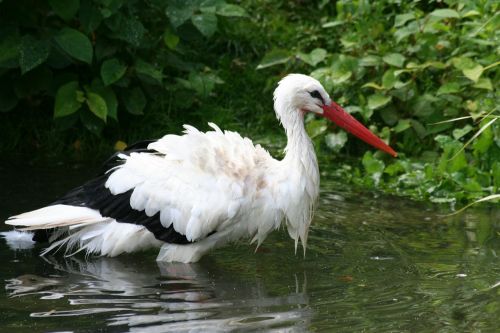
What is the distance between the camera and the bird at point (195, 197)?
5867 millimetres

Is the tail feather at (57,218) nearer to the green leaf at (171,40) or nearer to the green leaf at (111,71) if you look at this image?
the green leaf at (111,71)

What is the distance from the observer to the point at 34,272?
230 inches

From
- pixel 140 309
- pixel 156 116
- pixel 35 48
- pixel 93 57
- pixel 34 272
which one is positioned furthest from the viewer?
pixel 156 116

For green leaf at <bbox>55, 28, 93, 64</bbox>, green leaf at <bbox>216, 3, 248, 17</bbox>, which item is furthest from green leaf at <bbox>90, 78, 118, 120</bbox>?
green leaf at <bbox>216, 3, 248, 17</bbox>

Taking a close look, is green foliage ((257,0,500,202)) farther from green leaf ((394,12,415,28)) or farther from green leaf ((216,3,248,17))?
green leaf ((216,3,248,17))

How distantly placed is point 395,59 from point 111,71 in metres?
2.35

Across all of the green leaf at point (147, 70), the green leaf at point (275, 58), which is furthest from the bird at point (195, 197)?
the green leaf at point (275, 58)

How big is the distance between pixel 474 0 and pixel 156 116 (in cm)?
294

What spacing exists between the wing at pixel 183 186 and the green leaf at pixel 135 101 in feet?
6.73

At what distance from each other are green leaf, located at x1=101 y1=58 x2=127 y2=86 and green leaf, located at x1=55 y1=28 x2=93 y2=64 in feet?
1.35

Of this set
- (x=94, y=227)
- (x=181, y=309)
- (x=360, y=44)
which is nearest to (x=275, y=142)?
(x=360, y=44)

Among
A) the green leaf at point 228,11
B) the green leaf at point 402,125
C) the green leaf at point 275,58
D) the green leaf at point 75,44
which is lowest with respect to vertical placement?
the green leaf at point 402,125

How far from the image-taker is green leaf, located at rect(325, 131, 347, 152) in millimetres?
8258

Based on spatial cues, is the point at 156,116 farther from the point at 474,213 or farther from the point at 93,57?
the point at 474,213
